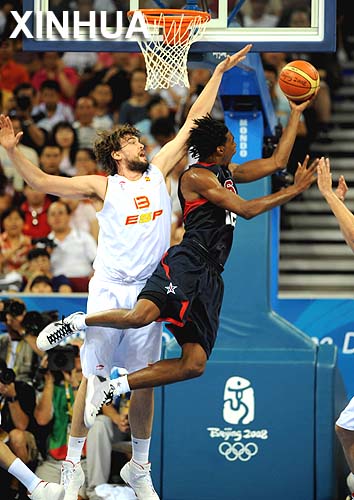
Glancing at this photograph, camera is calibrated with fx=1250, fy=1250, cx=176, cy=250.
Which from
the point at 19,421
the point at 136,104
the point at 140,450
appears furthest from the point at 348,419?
the point at 136,104

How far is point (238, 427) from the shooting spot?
10.3m

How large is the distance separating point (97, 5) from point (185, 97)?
225 cm

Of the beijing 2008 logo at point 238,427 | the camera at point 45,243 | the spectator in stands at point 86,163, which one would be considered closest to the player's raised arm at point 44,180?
the beijing 2008 logo at point 238,427

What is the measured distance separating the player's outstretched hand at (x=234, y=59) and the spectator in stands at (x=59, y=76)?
617cm

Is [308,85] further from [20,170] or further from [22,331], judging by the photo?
[22,331]

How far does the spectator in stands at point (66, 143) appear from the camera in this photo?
45.1ft

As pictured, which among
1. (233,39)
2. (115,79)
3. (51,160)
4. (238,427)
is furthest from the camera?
(115,79)

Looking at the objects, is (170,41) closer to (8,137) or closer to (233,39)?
(233,39)

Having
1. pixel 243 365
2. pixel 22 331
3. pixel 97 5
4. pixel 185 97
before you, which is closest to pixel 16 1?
pixel 97 5

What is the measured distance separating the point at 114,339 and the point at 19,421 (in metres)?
2.16

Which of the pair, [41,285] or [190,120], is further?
[41,285]

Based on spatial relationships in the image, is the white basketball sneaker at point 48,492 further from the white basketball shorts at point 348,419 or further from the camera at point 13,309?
the camera at point 13,309

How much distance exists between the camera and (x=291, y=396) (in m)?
10.3

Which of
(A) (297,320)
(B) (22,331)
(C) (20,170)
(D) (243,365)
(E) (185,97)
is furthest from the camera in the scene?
(E) (185,97)
